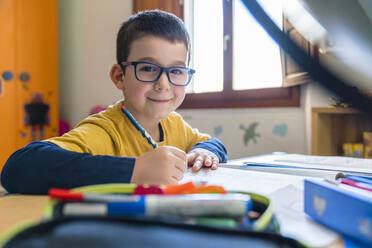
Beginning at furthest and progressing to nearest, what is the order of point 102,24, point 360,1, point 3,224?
1. point 102,24
2. point 360,1
3. point 3,224

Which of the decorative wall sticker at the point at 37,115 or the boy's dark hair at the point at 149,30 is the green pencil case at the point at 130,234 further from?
the decorative wall sticker at the point at 37,115

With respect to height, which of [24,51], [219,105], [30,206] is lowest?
[30,206]

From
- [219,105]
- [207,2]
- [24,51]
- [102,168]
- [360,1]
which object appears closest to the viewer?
[102,168]

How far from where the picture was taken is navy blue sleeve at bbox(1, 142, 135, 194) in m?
0.47

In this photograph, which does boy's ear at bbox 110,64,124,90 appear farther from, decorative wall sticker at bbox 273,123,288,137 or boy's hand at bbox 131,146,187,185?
decorative wall sticker at bbox 273,123,288,137

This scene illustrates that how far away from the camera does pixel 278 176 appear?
0.56 metres

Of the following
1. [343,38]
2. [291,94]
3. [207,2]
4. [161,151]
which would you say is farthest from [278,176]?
[207,2]

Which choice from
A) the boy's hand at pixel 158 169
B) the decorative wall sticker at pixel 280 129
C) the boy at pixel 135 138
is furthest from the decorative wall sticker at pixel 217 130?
the boy's hand at pixel 158 169

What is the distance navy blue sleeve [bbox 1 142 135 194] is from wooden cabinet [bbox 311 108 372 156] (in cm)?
98

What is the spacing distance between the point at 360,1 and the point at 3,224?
72 cm

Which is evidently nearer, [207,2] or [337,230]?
[337,230]

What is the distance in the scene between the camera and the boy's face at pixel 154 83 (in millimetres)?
779

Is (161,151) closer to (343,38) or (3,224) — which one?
(3,224)

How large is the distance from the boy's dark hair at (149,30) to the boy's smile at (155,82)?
2 cm
